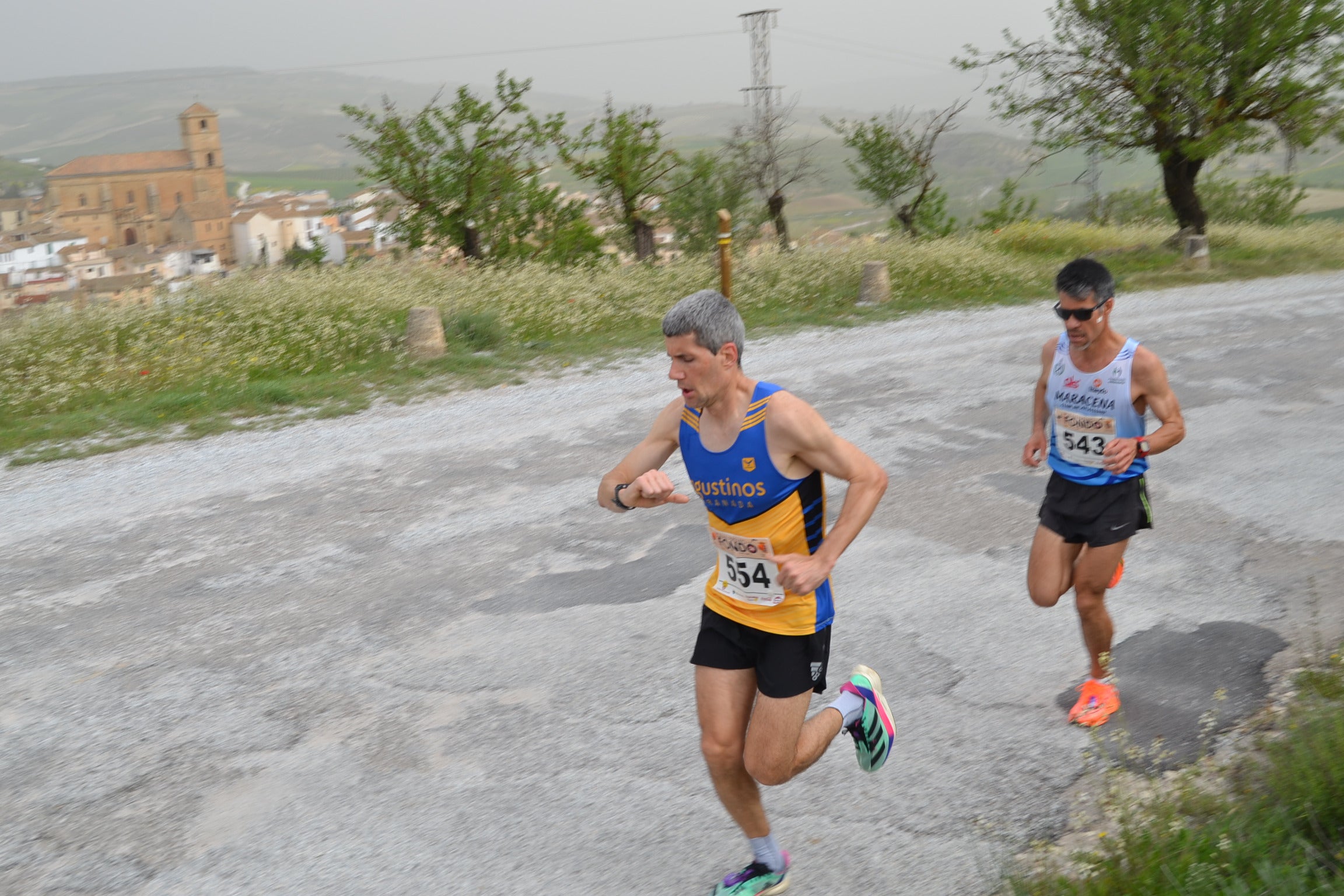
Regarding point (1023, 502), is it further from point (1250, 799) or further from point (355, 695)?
point (355, 695)

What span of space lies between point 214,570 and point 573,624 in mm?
2434

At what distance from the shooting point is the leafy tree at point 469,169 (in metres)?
20.9

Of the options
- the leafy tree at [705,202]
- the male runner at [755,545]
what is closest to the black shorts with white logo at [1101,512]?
the male runner at [755,545]

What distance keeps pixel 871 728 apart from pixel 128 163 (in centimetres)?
17703

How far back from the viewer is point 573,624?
18.7ft

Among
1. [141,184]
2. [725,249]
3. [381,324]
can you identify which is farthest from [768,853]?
[141,184]

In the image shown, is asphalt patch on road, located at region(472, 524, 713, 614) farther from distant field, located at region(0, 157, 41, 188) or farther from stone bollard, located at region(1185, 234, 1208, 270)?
distant field, located at region(0, 157, 41, 188)

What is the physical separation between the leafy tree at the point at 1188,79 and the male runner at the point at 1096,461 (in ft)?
57.7

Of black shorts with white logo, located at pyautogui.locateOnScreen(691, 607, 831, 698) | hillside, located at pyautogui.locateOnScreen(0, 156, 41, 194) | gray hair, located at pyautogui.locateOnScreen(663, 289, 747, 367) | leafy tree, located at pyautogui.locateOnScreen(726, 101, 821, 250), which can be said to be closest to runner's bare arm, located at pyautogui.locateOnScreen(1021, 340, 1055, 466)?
black shorts with white logo, located at pyautogui.locateOnScreen(691, 607, 831, 698)

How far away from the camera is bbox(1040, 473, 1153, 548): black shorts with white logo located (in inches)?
174

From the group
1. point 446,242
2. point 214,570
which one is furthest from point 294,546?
point 446,242

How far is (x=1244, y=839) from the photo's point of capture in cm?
313

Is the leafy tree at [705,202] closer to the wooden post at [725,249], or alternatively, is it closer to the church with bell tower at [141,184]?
the wooden post at [725,249]

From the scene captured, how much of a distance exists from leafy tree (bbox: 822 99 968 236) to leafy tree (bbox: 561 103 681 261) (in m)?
5.41
